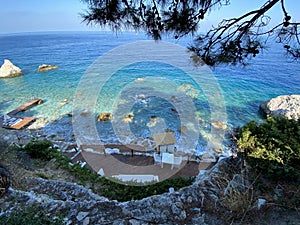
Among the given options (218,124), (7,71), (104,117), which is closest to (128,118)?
(104,117)

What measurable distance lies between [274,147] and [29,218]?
4957 millimetres

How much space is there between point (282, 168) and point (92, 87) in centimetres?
2190

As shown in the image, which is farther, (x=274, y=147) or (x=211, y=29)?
(x=274, y=147)

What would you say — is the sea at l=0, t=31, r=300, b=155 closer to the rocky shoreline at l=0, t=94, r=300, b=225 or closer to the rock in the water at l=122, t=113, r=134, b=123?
the rock in the water at l=122, t=113, r=134, b=123

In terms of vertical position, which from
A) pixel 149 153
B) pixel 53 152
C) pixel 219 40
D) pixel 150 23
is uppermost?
pixel 150 23

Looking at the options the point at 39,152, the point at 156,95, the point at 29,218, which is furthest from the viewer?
the point at 156,95

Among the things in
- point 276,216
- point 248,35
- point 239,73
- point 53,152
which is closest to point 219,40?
point 248,35

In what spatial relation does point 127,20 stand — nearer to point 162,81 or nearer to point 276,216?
point 276,216

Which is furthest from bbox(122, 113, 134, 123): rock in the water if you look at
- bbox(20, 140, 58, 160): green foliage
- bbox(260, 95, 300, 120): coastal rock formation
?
bbox(260, 95, 300, 120): coastal rock formation

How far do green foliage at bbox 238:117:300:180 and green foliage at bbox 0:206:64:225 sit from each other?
415 centimetres

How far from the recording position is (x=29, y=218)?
2.98 m

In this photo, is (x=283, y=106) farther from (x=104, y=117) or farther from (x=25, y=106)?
(x=25, y=106)

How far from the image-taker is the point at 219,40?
11.1 feet

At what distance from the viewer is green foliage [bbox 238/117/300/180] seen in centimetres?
346
